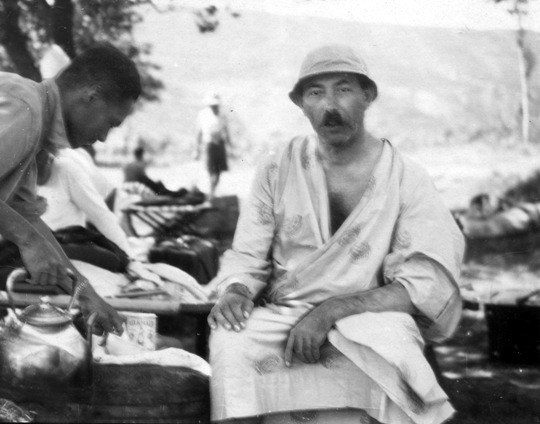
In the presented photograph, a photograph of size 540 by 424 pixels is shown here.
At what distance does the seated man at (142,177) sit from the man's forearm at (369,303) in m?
2.43

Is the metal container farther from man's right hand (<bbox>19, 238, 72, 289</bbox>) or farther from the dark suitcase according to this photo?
man's right hand (<bbox>19, 238, 72, 289</bbox>)

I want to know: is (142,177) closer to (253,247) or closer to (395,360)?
(253,247)

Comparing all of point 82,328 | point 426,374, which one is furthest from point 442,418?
point 82,328

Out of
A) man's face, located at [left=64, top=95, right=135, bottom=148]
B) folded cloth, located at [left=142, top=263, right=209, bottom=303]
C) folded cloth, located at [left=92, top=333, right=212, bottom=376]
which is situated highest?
man's face, located at [left=64, top=95, right=135, bottom=148]

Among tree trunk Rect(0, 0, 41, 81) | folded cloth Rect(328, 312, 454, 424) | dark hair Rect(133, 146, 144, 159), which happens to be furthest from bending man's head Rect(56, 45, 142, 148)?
dark hair Rect(133, 146, 144, 159)

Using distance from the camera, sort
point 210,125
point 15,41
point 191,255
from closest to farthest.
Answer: point 15,41 → point 191,255 → point 210,125

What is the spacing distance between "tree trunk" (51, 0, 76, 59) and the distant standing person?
89 cm

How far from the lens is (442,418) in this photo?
2713 millimetres

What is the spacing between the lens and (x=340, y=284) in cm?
297

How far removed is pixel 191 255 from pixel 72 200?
2.73 ft

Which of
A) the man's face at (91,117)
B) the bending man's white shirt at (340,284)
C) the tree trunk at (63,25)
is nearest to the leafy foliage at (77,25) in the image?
the tree trunk at (63,25)

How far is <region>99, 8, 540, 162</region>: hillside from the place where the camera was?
452 cm

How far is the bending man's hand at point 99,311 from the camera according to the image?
9.62 ft

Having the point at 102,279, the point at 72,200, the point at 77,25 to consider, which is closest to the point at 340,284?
the point at 102,279
